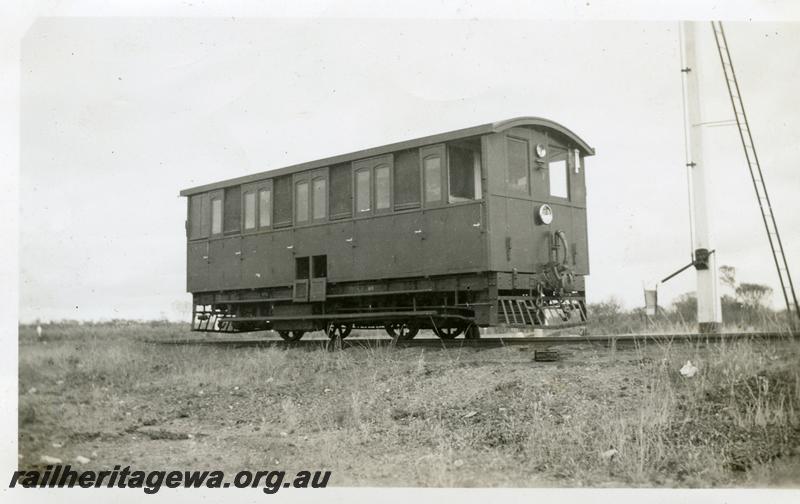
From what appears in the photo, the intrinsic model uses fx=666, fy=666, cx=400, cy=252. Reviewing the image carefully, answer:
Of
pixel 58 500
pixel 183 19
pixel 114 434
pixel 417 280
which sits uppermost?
pixel 183 19

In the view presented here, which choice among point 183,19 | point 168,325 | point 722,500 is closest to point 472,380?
point 722,500

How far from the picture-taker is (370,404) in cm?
715

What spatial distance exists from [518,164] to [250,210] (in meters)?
5.73

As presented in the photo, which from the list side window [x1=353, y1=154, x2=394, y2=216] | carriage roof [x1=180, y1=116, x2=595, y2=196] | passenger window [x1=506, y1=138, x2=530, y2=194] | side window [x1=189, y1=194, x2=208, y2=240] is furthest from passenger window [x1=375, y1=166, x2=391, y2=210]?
side window [x1=189, y1=194, x2=208, y2=240]

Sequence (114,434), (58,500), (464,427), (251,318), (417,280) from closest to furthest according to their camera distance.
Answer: (58,500) → (464,427) → (114,434) → (417,280) → (251,318)

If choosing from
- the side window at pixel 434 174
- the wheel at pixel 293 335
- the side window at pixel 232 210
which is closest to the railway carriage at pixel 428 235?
the side window at pixel 434 174

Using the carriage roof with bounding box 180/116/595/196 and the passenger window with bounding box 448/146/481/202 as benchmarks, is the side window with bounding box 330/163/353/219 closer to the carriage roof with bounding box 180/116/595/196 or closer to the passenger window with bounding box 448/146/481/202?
the carriage roof with bounding box 180/116/595/196

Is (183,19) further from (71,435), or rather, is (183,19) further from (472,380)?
(472,380)

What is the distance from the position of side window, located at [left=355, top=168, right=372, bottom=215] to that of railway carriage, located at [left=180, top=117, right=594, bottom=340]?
0.06 feet

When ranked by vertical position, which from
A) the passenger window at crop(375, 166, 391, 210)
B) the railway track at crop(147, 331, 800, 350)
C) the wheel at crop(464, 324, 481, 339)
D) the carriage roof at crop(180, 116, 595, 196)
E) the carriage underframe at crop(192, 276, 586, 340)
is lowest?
the railway track at crop(147, 331, 800, 350)

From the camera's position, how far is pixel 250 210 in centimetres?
1330

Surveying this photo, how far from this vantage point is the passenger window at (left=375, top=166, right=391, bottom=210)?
10.8 m

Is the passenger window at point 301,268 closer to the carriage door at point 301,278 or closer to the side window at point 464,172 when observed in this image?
the carriage door at point 301,278

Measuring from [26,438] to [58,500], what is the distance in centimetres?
102
